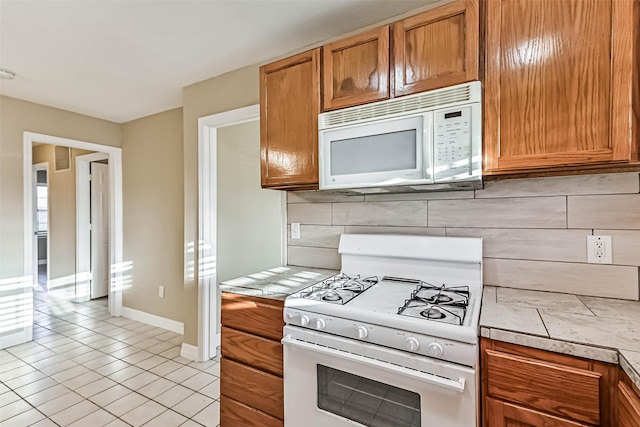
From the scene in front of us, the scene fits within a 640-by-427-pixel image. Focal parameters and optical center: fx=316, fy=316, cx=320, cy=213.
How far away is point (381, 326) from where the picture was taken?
3.98 feet

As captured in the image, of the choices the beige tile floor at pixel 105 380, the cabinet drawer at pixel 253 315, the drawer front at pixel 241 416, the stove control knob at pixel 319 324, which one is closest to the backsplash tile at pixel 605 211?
the stove control knob at pixel 319 324

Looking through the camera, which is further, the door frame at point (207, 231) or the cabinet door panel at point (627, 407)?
the door frame at point (207, 231)

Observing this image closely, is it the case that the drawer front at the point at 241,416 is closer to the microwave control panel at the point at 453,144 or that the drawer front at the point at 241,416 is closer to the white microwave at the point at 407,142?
the white microwave at the point at 407,142

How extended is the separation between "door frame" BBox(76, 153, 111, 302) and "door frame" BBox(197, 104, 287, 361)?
2774 mm

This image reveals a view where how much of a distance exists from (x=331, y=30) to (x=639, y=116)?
62.7 inches

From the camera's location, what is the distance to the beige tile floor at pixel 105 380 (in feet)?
6.59

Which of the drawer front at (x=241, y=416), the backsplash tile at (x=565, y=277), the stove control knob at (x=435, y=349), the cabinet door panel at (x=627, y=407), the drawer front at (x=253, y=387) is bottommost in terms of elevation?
the drawer front at (x=241, y=416)

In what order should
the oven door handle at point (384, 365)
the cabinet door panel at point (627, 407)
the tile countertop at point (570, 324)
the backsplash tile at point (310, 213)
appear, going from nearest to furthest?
the cabinet door panel at point (627, 407)
the tile countertop at point (570, 324)
the oven door handle at point (384, 365)
the backsplash tile at point (310, 213)

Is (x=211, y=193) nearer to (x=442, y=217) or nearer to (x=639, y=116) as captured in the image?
(x=442, y=217)

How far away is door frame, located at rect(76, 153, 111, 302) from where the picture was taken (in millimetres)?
4516

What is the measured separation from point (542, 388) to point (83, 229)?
5.45 meters

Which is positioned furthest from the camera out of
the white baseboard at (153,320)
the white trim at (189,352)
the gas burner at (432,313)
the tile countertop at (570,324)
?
the white baseboard at (153,320)

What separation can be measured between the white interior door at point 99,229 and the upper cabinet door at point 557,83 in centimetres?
520

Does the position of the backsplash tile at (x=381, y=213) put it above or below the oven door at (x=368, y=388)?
above
